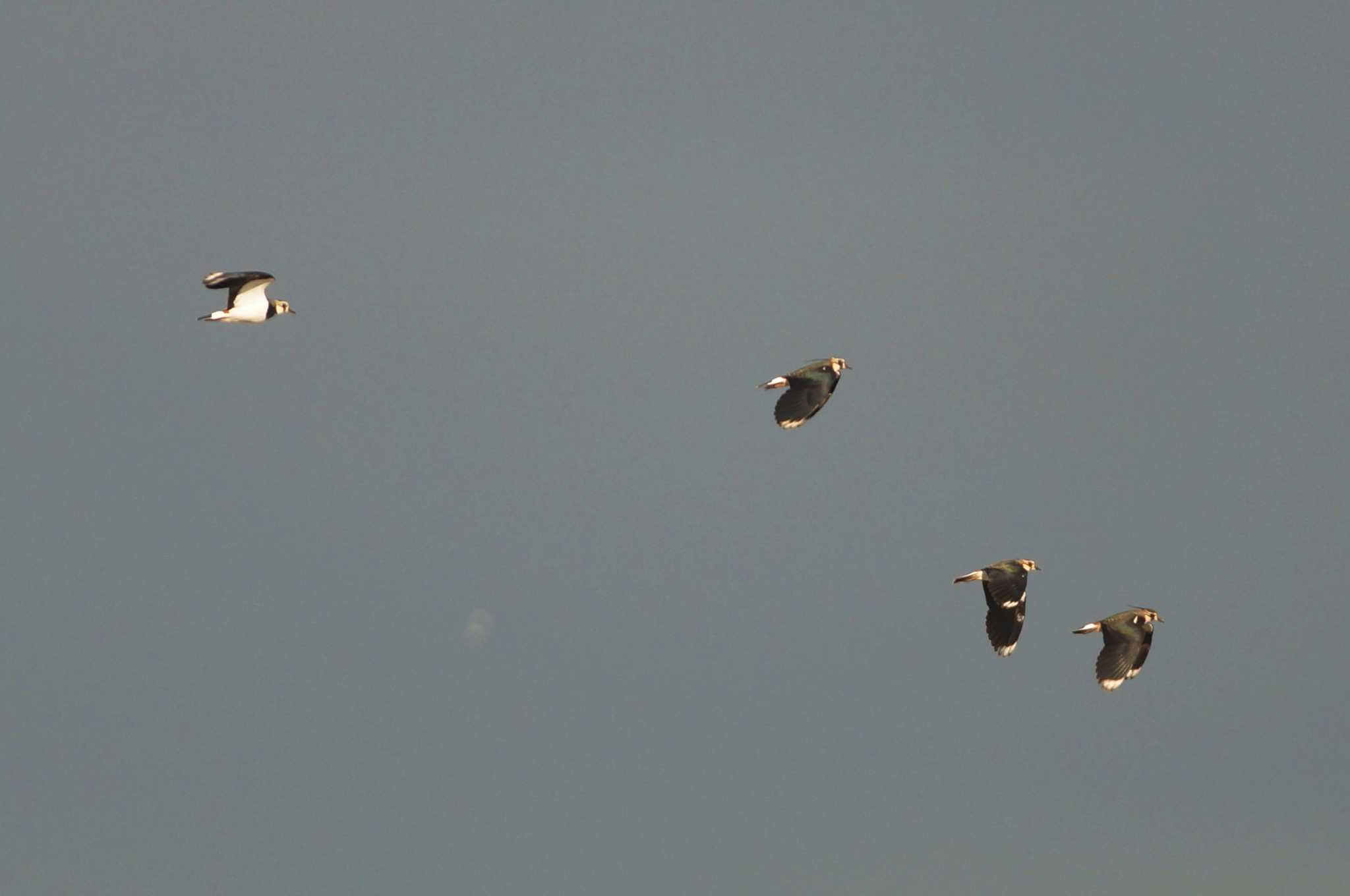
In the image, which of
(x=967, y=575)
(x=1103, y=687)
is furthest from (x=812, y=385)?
(x=1103, y=687)

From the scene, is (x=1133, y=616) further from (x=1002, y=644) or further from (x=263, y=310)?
(x=263, y=310)

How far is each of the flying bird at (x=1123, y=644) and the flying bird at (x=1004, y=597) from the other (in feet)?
8.11

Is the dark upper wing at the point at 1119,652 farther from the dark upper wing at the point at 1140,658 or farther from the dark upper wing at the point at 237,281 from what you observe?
the dark upper wing at the point at 237,281

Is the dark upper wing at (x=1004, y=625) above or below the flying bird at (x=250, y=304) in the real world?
below

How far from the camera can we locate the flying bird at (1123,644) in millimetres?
96000

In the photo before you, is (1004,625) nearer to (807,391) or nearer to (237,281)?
(807,391)

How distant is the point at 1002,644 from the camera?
311 ft

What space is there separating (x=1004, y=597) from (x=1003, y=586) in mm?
390

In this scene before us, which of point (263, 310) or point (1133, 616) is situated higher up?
point (263, 310)

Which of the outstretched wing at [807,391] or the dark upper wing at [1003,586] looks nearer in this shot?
the dark upper wing at [1003,586]

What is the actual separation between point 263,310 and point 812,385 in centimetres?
2091

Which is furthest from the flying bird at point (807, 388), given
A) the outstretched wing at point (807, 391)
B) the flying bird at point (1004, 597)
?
the flying bird at point (1004, 597)

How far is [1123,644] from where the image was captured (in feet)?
317

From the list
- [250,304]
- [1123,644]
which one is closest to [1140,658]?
[1123,644]
